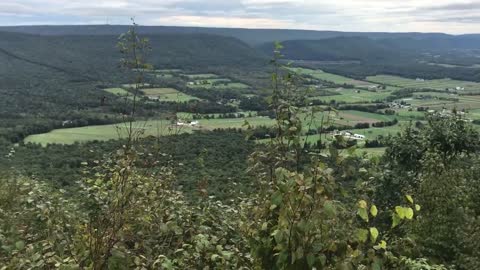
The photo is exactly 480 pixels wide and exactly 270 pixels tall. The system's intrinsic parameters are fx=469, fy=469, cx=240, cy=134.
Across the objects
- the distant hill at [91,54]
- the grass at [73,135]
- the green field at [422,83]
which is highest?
the distant hill at [91,54]

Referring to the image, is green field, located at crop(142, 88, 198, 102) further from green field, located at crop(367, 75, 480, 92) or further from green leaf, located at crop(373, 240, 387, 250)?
green field, located at crop(367, 75, 480, 92)

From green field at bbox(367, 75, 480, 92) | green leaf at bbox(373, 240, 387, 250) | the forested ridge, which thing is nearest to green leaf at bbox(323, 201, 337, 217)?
the forested ridge

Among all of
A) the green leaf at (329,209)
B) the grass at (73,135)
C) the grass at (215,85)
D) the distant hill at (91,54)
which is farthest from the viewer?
the distant hill at (91,54)

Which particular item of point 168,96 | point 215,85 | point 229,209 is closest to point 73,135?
point 215,85

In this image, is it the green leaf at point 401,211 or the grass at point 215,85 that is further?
the grass at point 215,85

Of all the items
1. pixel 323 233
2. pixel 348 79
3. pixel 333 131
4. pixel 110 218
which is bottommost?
pixel 348 79

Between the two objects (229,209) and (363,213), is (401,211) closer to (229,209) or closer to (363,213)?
(363,213)

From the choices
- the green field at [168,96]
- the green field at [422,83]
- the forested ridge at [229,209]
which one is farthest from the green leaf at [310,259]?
the green field at [422,83]

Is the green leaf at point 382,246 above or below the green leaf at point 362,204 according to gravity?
below

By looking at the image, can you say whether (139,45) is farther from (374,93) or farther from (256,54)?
(256,54)

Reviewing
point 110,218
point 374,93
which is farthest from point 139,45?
point 374,93

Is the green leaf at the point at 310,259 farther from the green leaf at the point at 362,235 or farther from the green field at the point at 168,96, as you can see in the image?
the green field at the point at 168,96
